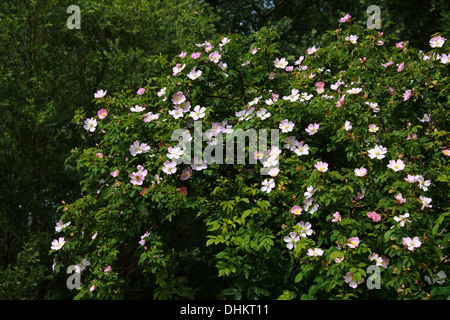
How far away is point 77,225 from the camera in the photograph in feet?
8.75

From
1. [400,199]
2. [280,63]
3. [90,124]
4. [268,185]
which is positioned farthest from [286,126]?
[90,124]

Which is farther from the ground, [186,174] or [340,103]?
[340,103]

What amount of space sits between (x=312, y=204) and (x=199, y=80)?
0.98 m

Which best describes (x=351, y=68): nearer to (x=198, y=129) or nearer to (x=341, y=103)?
(x=341, y=103)

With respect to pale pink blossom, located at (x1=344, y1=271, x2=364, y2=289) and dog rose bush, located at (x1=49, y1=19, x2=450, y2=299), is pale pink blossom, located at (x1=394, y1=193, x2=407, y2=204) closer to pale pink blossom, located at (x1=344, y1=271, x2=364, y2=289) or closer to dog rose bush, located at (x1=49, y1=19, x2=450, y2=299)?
dog rose bush, located at (x1=49, y1=19, x2=450, y2=299)

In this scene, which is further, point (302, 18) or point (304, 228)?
point (302, 18)

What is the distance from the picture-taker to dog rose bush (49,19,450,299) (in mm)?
2051

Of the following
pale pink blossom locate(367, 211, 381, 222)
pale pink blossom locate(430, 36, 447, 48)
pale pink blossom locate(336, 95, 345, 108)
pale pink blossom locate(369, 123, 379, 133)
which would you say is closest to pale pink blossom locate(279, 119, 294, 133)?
pale pink blossom locate(336, 95, 345, 108)

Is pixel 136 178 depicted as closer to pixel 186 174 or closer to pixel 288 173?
pixel 186 174

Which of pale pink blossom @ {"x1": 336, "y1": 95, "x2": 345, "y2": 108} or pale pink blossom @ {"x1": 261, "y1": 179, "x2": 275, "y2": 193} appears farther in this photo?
pale pink blossom @ {"x1": 336, "y1": 95, "x2": 345, "y2": 108}

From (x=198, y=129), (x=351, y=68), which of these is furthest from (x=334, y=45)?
(x=198, y=129)

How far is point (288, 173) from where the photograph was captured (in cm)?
246

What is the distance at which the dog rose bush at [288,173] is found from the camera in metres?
2.05

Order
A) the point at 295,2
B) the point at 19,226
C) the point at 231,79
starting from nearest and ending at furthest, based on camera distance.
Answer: the point at 231,79
the point at 19,226
the point at 295,2
